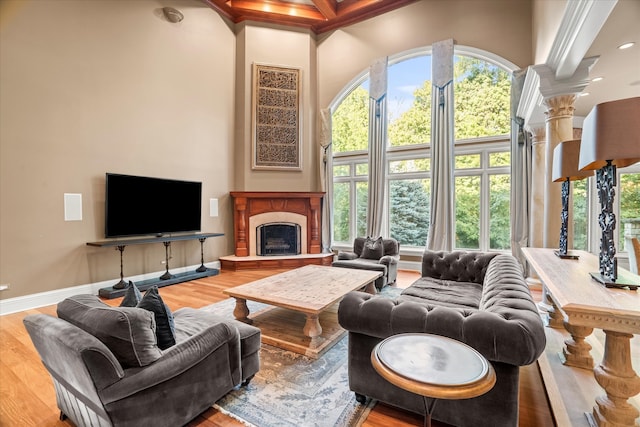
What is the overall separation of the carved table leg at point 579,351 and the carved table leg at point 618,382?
0.86 metres

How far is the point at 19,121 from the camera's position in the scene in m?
3.76

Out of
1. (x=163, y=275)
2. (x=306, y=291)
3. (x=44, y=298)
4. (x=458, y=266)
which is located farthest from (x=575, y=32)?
(x=44, y=298)

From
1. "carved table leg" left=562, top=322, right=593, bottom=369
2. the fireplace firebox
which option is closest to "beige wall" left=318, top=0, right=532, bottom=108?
the fireplace firebox

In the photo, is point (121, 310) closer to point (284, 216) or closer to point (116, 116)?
point (116, 116)

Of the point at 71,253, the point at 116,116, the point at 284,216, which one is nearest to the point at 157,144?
the point at 116,116

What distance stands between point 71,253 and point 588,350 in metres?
5.91

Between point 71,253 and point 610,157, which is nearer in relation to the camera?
point 610,157

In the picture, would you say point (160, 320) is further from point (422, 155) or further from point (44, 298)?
point (422, 155)

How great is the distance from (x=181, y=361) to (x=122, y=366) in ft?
0.91

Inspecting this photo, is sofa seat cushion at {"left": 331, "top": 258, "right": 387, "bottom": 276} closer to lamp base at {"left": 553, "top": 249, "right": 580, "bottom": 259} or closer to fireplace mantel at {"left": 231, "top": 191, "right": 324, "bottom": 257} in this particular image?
fireplace mantel at {"left": 231, "top": 191, "right": 324, "bottom": 257}

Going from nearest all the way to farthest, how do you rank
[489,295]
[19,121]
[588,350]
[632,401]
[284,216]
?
[632,401]
[489,295]
[588,350]
[19,121]
[284,216]

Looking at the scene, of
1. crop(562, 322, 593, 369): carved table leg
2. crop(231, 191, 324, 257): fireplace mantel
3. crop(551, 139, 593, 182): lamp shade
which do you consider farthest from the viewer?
crop(231, 191, 324, 257): fireplace mantel

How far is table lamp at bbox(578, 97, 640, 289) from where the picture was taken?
4.77 ft

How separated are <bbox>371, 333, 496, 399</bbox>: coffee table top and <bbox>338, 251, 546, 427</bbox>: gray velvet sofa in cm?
25
